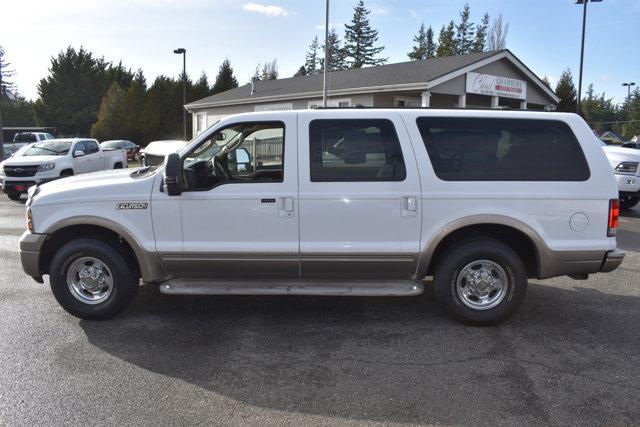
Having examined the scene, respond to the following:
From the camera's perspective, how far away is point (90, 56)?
5944 cm

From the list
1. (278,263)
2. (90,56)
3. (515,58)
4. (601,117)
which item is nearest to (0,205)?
(278,263)

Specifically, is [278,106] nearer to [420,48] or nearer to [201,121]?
[201,121]

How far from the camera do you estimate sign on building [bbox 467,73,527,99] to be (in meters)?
21.0

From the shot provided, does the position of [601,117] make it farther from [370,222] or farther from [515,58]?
[370,222]

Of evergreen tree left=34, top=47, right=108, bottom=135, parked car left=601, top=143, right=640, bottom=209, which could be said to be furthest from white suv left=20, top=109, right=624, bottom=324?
evergreen tree left=34, top=47, right=108, bottom=135

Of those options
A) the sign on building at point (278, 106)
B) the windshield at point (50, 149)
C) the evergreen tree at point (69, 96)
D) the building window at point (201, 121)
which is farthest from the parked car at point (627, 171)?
the evergreen tree at point (69, 96)

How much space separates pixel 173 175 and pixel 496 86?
19.9m

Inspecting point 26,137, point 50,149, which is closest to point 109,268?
point 50,149

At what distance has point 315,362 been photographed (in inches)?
165

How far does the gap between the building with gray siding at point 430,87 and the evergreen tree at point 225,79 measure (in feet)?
82.8

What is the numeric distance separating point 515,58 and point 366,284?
67.8ft

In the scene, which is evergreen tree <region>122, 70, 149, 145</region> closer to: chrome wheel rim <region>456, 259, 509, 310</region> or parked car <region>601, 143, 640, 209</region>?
parked car <region>601, 143, 640, 209</region>

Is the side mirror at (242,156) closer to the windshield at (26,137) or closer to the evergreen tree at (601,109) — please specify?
the windshield at (26,137)

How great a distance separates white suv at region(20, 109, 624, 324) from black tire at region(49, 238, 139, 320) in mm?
17
